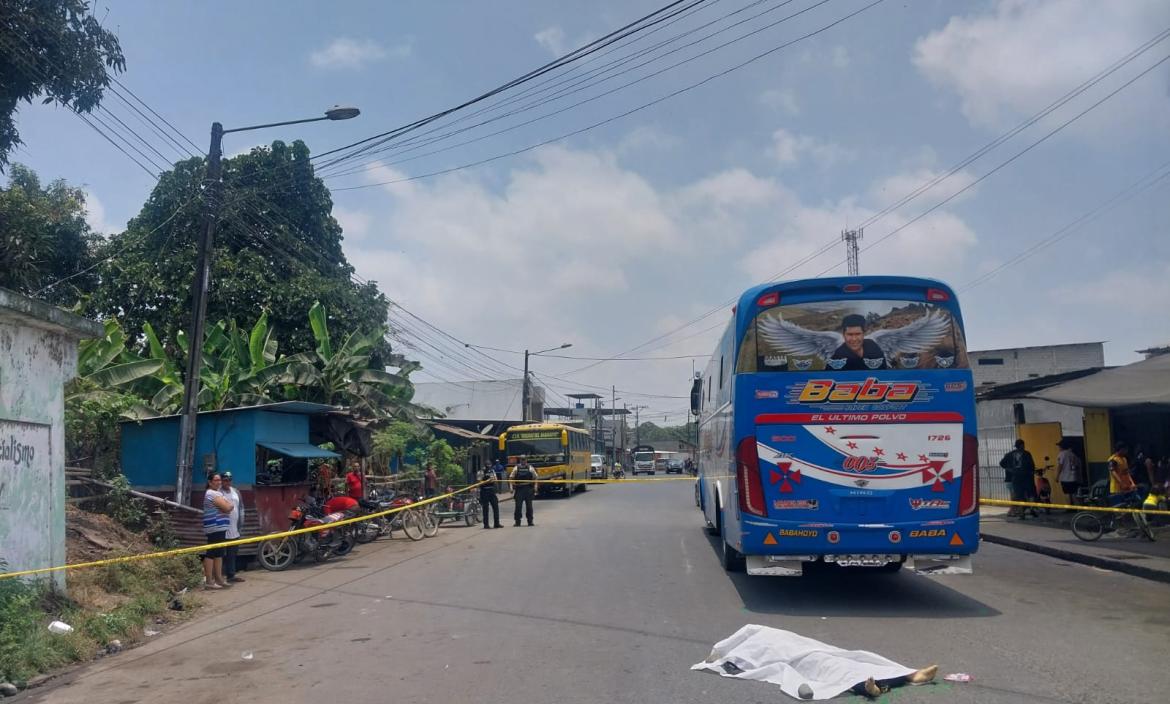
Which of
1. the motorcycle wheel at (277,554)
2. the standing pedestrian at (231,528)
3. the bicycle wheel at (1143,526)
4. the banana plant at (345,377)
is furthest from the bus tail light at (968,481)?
the banana plant at (345,377)

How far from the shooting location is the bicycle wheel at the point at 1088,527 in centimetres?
1623

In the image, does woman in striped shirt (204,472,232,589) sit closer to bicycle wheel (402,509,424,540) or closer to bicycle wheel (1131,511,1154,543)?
bicycle wheel (402,509,424,540)

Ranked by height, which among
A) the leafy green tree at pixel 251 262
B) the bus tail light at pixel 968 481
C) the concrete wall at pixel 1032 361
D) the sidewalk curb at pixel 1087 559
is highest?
the leafy green tree at pixel 251 262

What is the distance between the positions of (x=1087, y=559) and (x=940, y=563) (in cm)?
551

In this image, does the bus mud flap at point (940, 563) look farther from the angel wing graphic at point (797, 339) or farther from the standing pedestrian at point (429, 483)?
the standing pedestrian at point (429, 483)

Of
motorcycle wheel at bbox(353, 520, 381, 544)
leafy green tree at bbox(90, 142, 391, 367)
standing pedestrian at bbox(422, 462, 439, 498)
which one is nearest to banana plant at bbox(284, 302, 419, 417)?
leafy green tree at bbox(90, 142, 391, 367)

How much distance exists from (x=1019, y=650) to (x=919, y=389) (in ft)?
10.4

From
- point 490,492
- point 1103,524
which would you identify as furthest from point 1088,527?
point 490,492

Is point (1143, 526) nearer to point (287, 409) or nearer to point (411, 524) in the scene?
point (411, 524)

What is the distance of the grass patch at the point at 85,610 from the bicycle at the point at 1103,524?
14.8 meters

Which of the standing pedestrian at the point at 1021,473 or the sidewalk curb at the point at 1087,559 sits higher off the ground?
the standing pedestrian at the point at 1021,473

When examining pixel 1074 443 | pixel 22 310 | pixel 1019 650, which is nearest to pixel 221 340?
pixel 22 310

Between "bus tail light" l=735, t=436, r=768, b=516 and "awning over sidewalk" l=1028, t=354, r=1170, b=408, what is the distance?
815cm

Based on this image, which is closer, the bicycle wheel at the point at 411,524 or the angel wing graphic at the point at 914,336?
the angel wing graphic at the point at 914,336
